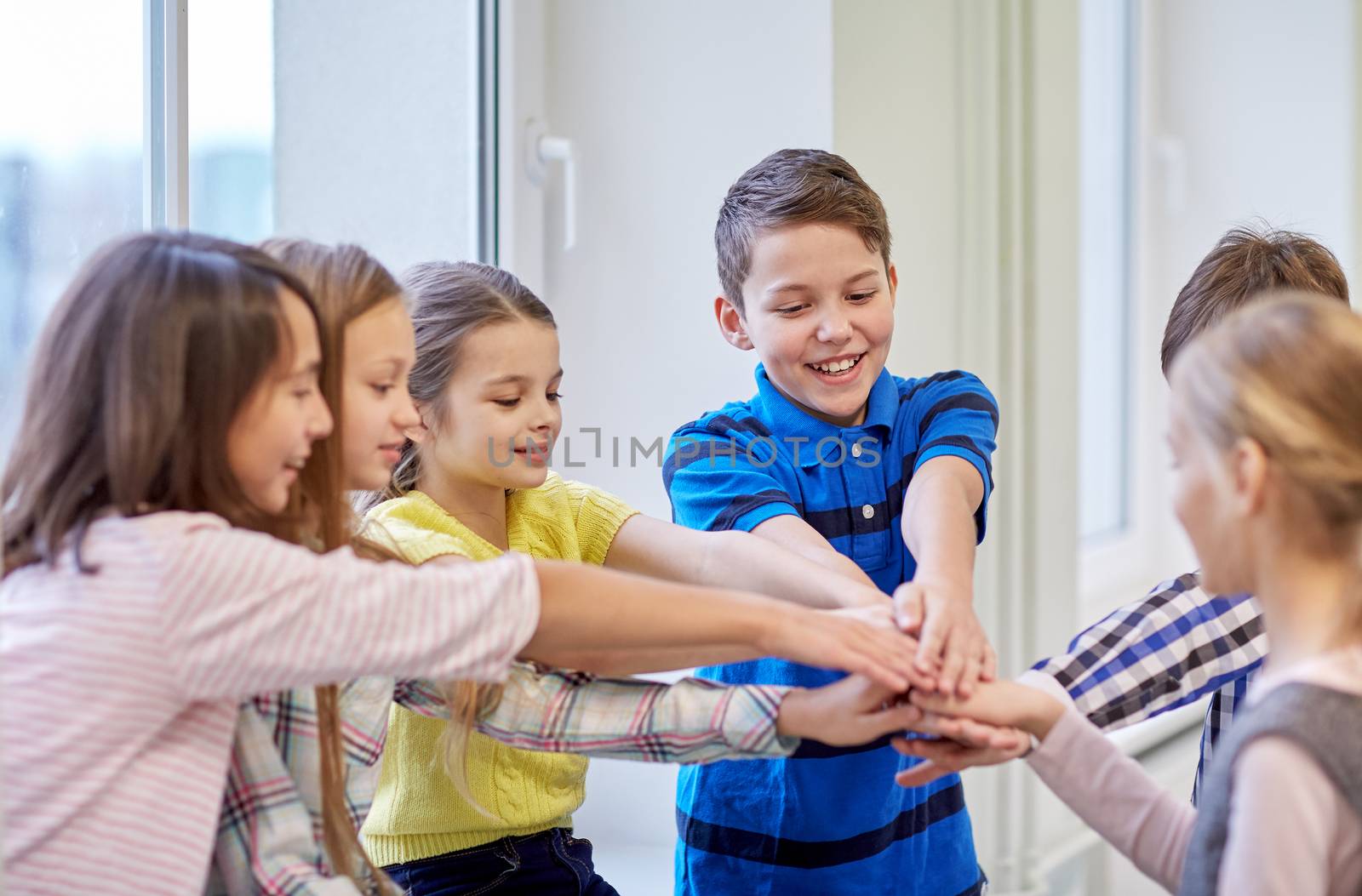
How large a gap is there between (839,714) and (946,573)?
152 mm

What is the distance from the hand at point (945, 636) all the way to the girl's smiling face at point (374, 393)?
38 cm

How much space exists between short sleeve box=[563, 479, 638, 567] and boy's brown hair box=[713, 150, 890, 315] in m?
0.22

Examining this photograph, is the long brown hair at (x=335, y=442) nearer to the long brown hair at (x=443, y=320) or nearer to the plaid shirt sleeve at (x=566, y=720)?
the plaid shirt sleeve at (x=566, y=720)

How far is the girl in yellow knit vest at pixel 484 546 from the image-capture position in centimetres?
104

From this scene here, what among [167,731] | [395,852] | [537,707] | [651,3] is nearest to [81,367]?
[167,731]

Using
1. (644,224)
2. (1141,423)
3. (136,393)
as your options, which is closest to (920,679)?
(136,393)

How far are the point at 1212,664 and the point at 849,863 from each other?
0.33 metres

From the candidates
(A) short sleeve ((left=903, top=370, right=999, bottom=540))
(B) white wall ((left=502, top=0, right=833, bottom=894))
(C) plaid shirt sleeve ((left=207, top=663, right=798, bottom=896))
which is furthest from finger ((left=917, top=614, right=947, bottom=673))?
(B) white wall ((left=502, top=0, right=833, bottom=894))

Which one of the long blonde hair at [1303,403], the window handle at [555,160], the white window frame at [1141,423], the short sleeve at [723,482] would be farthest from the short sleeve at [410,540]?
the white window frame at [1141,423]

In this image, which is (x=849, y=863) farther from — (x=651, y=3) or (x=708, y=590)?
(x=651, y=3)

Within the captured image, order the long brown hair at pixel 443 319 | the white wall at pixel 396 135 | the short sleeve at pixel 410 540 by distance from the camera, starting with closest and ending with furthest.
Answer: the short sleeve at pixel 410 540, the long brown hair at pixel 443 319, the white wall at pixel 396 135

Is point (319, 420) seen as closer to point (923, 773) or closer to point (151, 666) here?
point (151, 666)

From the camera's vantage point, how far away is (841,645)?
880 mm

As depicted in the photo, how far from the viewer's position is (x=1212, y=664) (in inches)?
40.1
